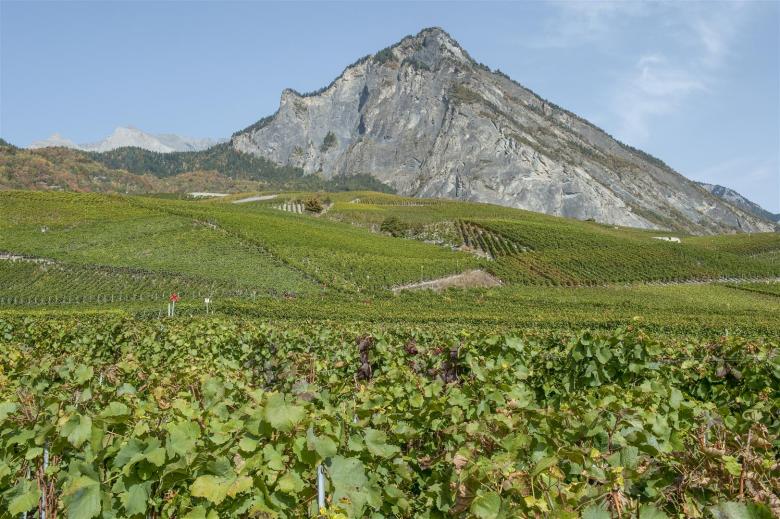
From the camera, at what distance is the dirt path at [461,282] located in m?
58.5

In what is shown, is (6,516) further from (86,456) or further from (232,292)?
(232,292)

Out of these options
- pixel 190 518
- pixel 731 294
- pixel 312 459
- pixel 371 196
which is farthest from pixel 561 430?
pixel 371 196

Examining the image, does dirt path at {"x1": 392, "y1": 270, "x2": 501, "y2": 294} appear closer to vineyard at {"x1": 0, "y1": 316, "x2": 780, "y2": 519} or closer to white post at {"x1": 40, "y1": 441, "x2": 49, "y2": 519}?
vineyard at {"x1": 0, "y1": 316, "x2": 780, "y2": 519}

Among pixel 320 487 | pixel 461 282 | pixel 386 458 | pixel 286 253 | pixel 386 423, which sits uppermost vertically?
pixel 320 487

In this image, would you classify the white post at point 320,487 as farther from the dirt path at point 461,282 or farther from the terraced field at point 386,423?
the dirt path at point 461,282

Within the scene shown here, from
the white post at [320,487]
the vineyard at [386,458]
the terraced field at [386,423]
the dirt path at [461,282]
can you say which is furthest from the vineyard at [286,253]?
the white post at [320,487]

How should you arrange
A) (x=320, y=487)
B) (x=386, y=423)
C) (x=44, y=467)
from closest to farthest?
(x=320, y=487) < (x=44, y=467) < (x=386, y=423)

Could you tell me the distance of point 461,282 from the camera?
203 feet

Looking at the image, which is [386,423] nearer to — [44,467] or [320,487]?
[320,487]

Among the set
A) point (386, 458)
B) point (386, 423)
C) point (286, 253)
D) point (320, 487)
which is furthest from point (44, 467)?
point (286, 253)

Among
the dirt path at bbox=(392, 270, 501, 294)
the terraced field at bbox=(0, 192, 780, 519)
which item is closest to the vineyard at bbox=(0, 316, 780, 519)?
the terraced field at bbox=(0, 192, 780, 519)

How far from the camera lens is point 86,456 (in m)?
3.74

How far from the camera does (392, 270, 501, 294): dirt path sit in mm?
58531

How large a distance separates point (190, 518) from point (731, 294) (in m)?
66.1
